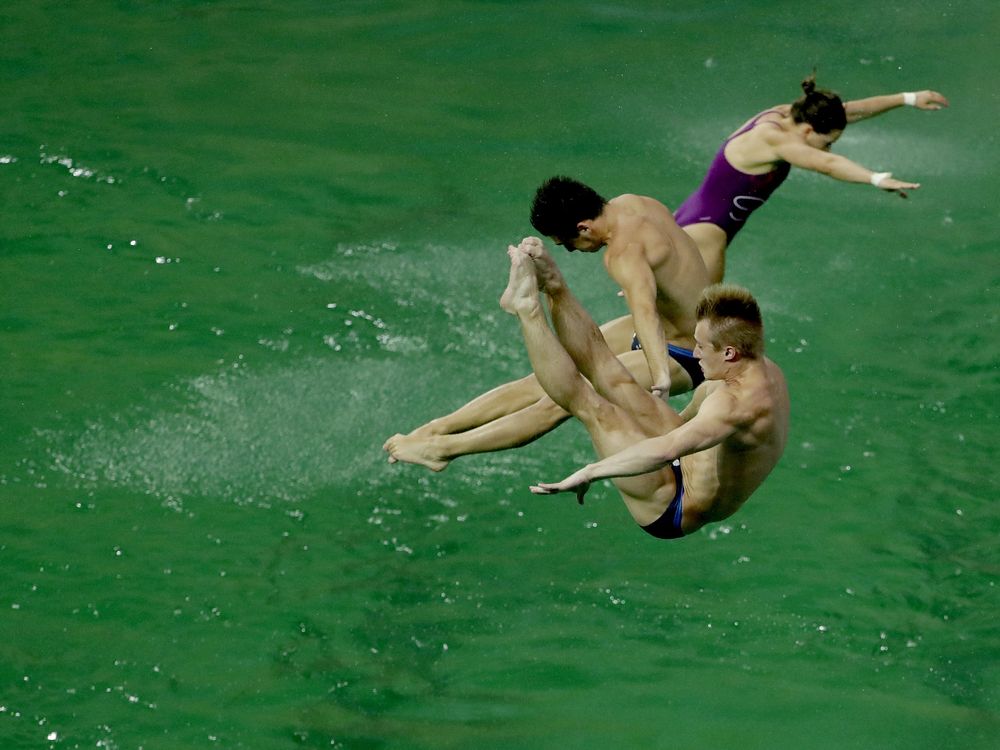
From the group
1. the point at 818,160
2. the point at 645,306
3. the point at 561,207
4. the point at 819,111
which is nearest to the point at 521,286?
the point at 561,207

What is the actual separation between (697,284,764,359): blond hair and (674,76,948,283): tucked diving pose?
2.08m

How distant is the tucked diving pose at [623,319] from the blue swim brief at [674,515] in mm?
386

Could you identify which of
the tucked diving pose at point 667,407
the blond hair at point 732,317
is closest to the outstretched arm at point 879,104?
the tucked diving pose at point 667,407

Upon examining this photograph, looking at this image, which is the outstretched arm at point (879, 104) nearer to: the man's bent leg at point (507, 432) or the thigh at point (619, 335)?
the thigh at point (619, 335)

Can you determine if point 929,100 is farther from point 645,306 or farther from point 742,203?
point 645,306

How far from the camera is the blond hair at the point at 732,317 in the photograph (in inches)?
234

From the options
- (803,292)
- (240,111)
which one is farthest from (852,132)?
(240,111)

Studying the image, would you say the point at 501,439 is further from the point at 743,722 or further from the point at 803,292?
the point at 803,292

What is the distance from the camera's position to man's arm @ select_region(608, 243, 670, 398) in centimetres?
684

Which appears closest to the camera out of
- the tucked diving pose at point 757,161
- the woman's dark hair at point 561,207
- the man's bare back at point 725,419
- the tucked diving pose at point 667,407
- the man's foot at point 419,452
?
the man's bare back at point 725,419

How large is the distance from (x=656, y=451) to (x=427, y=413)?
14.4ft

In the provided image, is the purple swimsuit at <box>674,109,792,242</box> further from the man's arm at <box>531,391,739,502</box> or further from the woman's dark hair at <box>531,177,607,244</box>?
the man's arm at <box>531,391,739,502</box>

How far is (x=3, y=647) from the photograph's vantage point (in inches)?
335

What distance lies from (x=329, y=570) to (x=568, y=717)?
5.77 ft
